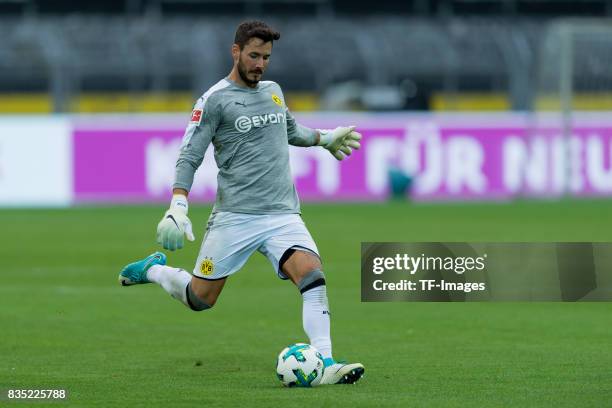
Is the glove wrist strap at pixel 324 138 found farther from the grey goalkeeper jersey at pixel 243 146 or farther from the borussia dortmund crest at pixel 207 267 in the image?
the borussia dortmund crest at pixel 207 267

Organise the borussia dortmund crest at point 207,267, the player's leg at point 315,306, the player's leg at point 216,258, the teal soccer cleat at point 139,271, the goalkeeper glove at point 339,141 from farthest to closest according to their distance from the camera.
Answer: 1. the teal soccer cleat at point 139,271
2. the goalkeeper glove at point 339,141
3. the borussia dortmund crest at point 207,267
4. the player's leg at point 216,258
5. the player's leg at point 315,306

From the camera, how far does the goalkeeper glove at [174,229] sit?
27.4 feet

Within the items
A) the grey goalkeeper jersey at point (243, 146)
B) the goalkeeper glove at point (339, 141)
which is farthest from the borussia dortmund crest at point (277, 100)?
the goalkeeper glove at point (339, 141)

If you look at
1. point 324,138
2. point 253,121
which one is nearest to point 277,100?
point 253,121

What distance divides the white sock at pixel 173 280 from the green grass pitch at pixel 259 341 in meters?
0.48

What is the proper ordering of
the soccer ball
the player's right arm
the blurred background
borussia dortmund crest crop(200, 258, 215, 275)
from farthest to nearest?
the blurred background
borussia dortmund crest crop(200, 258, 215, 275)
the player's right arm
the soccer ball

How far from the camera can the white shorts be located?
8.84m

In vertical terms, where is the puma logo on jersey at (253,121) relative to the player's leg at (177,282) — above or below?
above

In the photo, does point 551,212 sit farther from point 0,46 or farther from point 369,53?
point 0,46

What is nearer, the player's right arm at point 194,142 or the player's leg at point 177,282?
the player's right arm at point 194,142

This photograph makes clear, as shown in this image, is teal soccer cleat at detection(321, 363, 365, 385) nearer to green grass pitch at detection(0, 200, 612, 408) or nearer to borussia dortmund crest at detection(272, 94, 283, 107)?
green grass pitch at detection(0, 200, 612, 408)

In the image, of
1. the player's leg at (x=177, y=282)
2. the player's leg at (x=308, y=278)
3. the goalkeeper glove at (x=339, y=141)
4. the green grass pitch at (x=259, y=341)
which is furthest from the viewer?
the goalkeeper glove at (x=339, y=141)

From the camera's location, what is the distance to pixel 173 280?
9461mm

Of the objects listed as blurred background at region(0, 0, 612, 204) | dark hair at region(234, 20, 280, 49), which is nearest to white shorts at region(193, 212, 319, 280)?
dark hair at region(234, 20, 280, 49)
